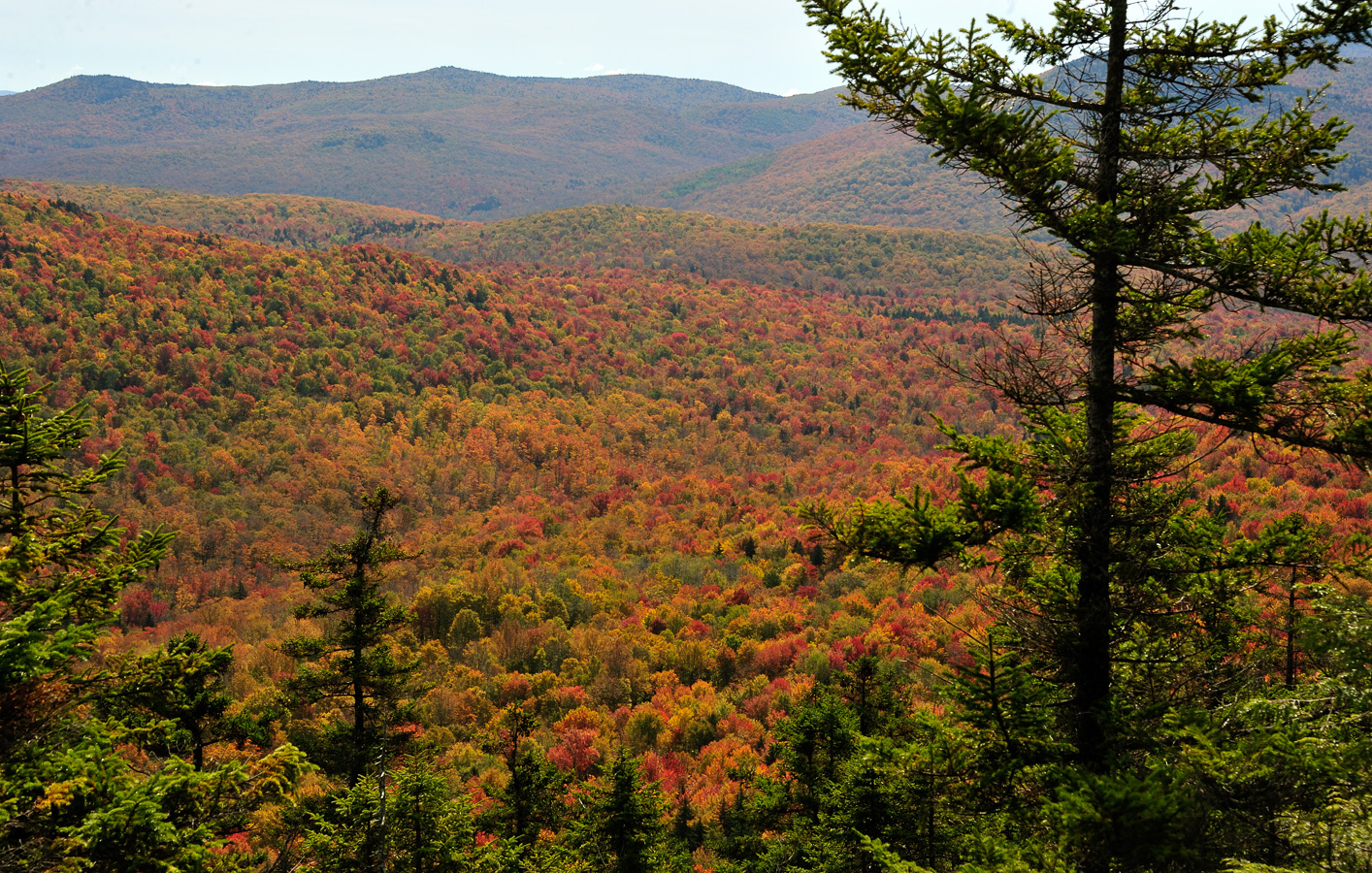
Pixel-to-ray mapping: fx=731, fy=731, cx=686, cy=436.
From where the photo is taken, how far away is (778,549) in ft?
230

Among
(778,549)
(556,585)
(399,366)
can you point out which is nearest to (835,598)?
(778,549)

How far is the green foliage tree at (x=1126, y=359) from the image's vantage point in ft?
19.2

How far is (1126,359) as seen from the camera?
7387 millimetres

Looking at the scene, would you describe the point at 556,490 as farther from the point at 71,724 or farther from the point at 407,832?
the point at 71,724

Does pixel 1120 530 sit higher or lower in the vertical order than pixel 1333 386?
lower

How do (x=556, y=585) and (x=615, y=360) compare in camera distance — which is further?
(x=615, y=360)

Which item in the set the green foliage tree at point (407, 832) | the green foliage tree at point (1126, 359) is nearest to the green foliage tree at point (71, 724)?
the green foliage tree at point (407, 832)

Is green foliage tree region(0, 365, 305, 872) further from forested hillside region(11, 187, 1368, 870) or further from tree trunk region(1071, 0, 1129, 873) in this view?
tree trunk region(1071, 0, 1129, 873)

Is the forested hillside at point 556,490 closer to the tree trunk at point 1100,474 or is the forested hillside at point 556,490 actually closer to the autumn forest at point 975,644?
the autumn forest at point 975,644

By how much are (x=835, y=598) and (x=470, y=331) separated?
271 ft

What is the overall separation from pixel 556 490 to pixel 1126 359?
291 feet

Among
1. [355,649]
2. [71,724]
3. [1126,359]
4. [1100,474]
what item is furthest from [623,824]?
[1126,359]

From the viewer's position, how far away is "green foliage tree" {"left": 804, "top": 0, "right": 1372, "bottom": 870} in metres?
5.85

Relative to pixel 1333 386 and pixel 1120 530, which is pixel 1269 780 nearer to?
pixel 1120 530
